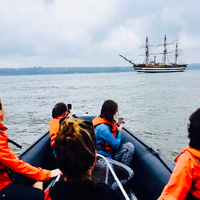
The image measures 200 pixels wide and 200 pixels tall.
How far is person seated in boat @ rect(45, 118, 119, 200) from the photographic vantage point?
1.15 metres

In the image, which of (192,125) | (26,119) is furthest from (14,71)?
(192,125)

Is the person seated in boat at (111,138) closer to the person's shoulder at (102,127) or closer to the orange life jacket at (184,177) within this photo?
the person's shoulder at (102,127)

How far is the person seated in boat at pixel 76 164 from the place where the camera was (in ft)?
3.78

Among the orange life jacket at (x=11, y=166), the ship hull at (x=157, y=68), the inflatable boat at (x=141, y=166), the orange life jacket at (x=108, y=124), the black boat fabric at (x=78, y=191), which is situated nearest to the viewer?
the black boat fabric at (x=78, y=191)

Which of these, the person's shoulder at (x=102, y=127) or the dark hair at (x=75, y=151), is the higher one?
the dark hair at (x=75, y=151)

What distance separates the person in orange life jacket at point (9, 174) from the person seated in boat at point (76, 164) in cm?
84

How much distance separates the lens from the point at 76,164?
→ 1.16m

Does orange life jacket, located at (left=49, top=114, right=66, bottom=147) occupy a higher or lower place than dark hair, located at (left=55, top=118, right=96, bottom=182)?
lower

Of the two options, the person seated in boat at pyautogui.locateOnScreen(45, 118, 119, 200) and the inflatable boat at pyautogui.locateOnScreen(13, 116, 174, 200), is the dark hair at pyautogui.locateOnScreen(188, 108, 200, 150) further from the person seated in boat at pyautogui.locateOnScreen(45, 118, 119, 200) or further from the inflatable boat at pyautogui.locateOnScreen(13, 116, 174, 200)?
the inflatable boat at pyautogui.locateOnScreen(13, 116, 174, 200)

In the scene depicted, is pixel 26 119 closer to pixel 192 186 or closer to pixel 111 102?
pixel 111 102

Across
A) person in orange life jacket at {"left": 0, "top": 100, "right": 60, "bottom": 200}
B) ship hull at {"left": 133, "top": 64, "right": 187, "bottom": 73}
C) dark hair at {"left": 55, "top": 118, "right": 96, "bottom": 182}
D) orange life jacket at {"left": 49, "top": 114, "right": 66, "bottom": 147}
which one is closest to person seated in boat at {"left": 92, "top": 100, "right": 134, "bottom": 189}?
orange life jacket at {"left": 49, "top": 114, "right": 66, "bottom": 147}

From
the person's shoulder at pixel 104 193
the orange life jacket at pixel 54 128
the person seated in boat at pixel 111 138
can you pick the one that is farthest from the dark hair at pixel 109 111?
the person's shoulder at pixel 104 193

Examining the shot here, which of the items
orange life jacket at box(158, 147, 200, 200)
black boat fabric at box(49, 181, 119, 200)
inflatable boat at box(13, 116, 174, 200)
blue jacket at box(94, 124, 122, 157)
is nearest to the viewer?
black boat fabric at box(49, 181, 119, 200)

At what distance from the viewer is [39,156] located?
3.41 meters
